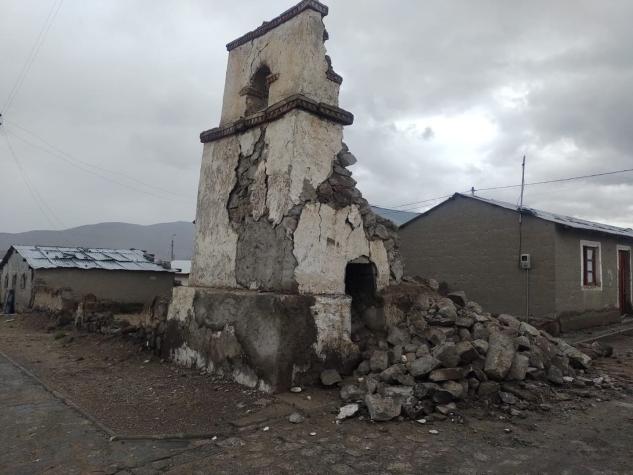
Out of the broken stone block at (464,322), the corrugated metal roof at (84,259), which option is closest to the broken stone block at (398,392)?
the broken stone block at (464,322)

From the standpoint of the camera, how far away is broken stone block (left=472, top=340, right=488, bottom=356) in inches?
204

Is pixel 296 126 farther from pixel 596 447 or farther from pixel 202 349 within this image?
pixel 596 447

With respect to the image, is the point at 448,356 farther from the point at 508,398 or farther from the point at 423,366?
the point at 508,398

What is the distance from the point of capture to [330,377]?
5.11 metres

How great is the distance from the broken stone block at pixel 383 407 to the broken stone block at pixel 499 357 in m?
1.30

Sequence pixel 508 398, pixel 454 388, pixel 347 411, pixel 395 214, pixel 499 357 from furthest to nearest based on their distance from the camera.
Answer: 1. pixel 395 214
2. pixel 499 357
3. pixel 508 398
4. pixel 454 388
5. pixel 347 411

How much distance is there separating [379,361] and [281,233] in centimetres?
192

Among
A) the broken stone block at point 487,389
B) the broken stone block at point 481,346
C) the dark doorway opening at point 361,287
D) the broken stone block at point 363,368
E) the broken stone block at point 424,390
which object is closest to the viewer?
the broken stone block at point 424,390

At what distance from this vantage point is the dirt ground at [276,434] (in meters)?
3.39

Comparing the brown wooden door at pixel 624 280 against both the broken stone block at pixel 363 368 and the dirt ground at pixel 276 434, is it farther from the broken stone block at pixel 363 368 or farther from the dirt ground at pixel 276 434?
the broken stone block at pixel 363 368

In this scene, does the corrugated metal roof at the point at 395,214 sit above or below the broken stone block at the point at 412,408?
above

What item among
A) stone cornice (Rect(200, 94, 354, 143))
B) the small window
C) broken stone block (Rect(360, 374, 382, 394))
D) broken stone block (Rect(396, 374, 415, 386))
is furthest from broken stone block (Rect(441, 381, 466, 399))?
the small window

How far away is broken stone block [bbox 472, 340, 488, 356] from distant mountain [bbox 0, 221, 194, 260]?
108812mm

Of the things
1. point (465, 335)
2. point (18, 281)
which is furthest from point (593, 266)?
point (18, 281)
